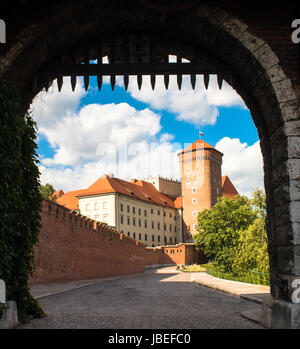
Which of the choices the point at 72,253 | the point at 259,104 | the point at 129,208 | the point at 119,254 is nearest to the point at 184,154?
the point at 129,208

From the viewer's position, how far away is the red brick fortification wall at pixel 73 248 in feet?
58.0

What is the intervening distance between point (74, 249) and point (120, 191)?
40150 mm

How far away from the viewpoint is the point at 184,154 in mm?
72562

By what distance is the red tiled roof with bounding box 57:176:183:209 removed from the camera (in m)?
60.7

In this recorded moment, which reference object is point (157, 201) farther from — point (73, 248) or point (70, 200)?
point (73, 248)

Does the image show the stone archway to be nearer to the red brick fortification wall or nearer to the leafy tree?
the red brick fortification wall

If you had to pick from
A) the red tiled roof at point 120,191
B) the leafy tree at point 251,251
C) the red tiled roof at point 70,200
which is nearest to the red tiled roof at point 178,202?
the red tiled roof at point 120,191

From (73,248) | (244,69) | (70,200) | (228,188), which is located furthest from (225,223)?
(228,188)

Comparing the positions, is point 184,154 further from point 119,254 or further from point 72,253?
point 72,253

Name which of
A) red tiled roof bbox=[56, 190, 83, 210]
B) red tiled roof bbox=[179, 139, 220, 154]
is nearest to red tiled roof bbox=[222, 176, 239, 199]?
red tiled roof bbox=[179, 139, 220, 154]
